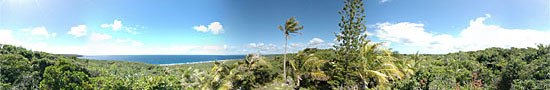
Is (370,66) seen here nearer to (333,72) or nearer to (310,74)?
(333,72)

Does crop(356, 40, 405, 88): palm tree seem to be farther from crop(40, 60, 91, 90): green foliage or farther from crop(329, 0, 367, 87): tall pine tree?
crop(40, 60, 91, 90): green foliage

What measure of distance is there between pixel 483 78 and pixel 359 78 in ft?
9.73

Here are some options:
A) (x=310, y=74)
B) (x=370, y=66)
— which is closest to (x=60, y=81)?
(x=310, y=74)

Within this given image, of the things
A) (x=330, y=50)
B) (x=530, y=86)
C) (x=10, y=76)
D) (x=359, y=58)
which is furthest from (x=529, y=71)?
(x=10, y=76)

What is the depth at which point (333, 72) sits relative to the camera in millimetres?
7375

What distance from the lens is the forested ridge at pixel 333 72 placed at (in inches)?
143

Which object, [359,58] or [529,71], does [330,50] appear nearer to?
[359,58]

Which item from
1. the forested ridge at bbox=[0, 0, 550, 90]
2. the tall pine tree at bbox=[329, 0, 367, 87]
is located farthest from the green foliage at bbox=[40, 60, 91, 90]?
the tall pine tree at bbox=[329, 0, 367, 87]

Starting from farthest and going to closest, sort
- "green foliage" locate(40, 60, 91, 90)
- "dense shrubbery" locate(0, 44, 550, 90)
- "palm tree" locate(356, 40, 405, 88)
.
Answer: "palm tree" locate(356, 40, 405, 88), "green foliage" locate(40, 60, 91, 90), "dense shrubbery" locate(0, 44, 550, 90)

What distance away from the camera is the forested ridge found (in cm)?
364

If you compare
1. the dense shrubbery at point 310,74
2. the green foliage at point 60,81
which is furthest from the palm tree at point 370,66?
the green foliage at point 60,81

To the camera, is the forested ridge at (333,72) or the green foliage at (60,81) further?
the green foliage at (60,81)

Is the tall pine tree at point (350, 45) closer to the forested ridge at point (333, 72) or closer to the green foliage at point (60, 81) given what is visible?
the forested ridge at point (333, 72)

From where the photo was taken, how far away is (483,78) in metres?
4.40
